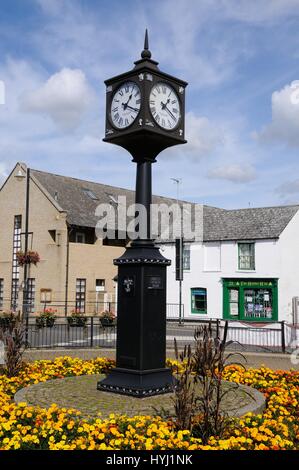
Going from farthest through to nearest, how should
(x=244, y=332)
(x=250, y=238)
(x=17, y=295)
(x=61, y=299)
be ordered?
1. (x=17, y=295)
2. (x=61, y=299)
3. (x=250, y=238)
4. (x=244, y=332)

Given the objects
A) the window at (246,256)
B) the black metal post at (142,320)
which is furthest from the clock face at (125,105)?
the window at (246,256)

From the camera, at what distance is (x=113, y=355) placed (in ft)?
48.9

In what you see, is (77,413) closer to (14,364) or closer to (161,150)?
(14,364)

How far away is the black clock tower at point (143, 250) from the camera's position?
310 inches

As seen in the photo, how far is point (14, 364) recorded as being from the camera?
977 centimetres

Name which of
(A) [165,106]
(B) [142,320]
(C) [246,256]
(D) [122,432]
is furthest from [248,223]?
(D) [122,432]

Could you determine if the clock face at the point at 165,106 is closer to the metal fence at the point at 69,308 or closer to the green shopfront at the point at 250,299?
the green shopfront at the point at 250,299

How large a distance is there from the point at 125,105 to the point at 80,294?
29447 mm

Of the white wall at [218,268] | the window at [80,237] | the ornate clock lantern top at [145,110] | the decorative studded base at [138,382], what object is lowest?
the decorative studded base at [138,382]

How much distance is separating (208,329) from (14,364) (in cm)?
412

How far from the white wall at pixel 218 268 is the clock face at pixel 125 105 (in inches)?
918

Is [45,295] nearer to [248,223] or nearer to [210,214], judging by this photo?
[210,214]
